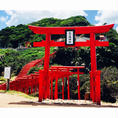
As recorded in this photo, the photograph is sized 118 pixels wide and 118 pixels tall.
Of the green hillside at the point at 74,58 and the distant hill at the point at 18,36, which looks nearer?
the green hillside at the point at 74,58

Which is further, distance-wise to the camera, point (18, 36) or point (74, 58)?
point (18, 36)

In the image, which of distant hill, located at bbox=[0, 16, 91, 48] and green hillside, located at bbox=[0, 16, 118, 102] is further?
distant hill, located at bbox=[0, 16, 91, 48]

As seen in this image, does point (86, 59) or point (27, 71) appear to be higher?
point (86, 59)

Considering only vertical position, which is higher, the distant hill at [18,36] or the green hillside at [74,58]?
the distant hill at [18,36]

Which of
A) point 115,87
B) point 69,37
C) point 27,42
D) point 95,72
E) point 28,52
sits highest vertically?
point 27,42

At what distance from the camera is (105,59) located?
Answer: 20.0 meters

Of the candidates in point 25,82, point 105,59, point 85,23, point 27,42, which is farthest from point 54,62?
point 85,23

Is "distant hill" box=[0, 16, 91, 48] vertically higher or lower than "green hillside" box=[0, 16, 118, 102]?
higher

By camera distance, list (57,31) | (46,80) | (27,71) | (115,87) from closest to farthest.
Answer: (46,80)
(57,31)
(115,87)
(27,71)

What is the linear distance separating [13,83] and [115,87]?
7.59 m

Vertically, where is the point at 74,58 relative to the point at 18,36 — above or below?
below

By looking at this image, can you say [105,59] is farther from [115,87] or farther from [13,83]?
[13,83]

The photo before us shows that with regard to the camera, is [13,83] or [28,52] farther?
[28,52]

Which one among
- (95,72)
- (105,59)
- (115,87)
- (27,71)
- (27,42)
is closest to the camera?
(95,72)
